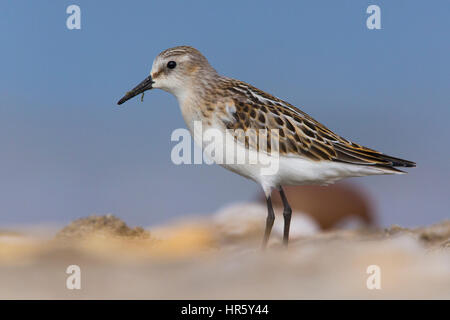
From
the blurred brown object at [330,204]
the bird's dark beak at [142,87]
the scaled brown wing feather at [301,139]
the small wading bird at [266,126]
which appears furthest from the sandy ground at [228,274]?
the blurred brown object at [330,204]

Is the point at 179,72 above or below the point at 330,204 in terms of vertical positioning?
above

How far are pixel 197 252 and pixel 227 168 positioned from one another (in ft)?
6.06

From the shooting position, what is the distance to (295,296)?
3869 mm

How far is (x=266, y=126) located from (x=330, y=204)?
515cm

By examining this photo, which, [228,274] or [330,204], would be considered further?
[330,204]

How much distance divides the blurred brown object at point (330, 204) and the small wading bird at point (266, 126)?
4.43m

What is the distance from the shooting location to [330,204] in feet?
34.8

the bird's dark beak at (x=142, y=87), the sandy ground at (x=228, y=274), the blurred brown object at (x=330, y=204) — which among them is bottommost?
the sandy ground at (x=228, y=274)

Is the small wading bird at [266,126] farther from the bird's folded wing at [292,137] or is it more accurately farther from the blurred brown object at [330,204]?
the blurred brown object at [330,204]

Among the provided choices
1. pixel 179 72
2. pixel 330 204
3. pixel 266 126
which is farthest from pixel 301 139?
pixel 330 204

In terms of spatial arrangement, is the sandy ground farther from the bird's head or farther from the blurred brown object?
the blurred brown object

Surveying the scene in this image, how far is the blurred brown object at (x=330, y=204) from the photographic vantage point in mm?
10461

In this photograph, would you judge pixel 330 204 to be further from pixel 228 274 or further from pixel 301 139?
pixel 228 274

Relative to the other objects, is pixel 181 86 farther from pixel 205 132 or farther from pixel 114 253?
pixel 114 253
